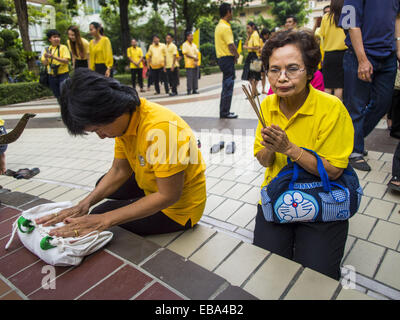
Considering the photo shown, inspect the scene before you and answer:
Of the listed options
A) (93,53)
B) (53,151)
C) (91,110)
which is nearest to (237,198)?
(91,110)

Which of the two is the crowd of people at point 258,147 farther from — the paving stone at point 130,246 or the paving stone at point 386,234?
the paving stone at point 386,234

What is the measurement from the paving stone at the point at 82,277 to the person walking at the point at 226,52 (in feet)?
14.5

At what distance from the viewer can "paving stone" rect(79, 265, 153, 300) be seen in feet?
4.44

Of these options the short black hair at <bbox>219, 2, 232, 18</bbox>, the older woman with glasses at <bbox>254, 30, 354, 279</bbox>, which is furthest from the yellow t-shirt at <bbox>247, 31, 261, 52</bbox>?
the older woman with glasses at <bbox>254, 30, 354, 279</bbox>

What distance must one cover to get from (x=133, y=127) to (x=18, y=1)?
1209 centimetres

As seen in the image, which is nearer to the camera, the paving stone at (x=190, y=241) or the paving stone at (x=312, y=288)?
the paving stone at (x=312, y=288)

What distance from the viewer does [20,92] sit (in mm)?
10406

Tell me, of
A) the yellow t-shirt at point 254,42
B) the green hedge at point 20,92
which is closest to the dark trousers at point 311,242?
the yellow t-shirt at point 254,42

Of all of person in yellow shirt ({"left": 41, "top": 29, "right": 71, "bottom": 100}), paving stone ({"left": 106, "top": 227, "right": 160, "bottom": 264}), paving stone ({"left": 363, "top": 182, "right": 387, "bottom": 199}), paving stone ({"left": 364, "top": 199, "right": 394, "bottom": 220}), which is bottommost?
paving stone ({"left": 364, "top": 199, "right": 394, "bottom": 220})

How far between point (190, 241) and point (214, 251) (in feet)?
0.56

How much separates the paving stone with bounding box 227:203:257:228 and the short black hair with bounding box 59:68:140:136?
4.11ft

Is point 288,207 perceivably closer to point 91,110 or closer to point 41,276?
point 91,110

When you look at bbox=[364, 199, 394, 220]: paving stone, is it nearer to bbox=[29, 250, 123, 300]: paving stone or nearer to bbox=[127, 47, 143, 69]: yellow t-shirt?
bbox=[29, 250, 123, 300]: paving stone

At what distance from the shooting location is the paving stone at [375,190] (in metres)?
2.54
